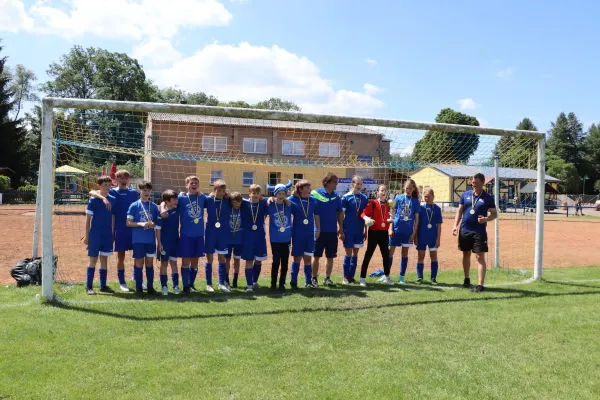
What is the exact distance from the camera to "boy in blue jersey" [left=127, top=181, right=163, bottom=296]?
680 centimetres

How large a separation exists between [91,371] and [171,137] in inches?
306

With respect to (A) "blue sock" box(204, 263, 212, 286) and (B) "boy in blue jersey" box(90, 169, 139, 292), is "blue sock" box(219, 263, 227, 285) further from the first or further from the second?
(B) "boy in blue jersey" box(90, 169, 139, 292)

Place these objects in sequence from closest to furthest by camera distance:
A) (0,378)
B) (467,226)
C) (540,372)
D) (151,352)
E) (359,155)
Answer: (0,378) → (540,372) → (151,352) → (467,226) → (359,155)

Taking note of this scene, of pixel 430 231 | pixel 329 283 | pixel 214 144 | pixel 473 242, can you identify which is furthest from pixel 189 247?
pixel 214 144

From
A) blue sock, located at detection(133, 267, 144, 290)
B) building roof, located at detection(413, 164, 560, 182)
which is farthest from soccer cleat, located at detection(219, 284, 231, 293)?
building roof, located at detection(413, 164, 560, 182)

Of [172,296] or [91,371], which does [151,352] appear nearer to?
[91,371]

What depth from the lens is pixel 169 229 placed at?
7.09 meters

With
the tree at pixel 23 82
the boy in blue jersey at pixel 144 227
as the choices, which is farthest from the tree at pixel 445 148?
the tree at pixel 23 82

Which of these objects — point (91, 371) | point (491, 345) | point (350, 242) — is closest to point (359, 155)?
point (350, 242)

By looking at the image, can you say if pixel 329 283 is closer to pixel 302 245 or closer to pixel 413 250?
pixel 302 245

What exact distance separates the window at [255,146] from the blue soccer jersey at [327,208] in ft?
58.9

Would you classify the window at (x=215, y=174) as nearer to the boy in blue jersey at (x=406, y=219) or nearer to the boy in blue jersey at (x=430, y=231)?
the boy in blue jersey at (x=406, y=219)

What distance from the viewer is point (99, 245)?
7.03 metres

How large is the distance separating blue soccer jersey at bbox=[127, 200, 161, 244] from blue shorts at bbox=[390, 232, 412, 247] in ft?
13.6
